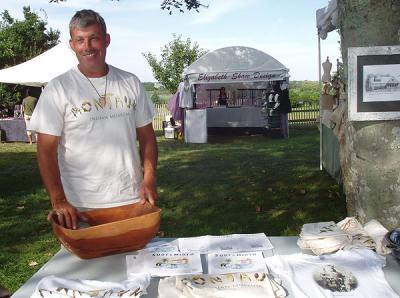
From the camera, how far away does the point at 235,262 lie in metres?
1.98

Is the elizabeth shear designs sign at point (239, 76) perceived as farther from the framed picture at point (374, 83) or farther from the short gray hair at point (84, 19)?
the short gray hair at point (84, 19)

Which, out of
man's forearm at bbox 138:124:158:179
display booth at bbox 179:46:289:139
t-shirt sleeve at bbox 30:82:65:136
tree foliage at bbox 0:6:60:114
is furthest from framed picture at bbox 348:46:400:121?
tree foliage at bbox 0:6:60:114

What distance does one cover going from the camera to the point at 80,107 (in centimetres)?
229

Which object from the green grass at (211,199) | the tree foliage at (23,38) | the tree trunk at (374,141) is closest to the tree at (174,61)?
the tree foliage at (23,38)

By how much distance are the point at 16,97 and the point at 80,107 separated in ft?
68.2

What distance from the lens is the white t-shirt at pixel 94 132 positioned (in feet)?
7.43

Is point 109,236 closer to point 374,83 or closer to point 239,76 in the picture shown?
point 374,83

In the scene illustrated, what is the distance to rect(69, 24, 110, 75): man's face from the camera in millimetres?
2211

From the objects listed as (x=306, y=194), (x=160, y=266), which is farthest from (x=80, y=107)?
(x=306, y=194)

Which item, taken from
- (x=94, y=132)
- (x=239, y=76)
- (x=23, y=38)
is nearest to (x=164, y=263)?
(x=94, y=132)

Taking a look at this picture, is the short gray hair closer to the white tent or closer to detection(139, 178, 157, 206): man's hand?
detection(139, 178, 157, 206): man's hand

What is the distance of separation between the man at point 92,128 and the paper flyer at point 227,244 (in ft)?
1.02

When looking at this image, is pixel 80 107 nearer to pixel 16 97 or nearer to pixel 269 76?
pixel 269 76

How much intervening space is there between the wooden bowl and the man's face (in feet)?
2.37
